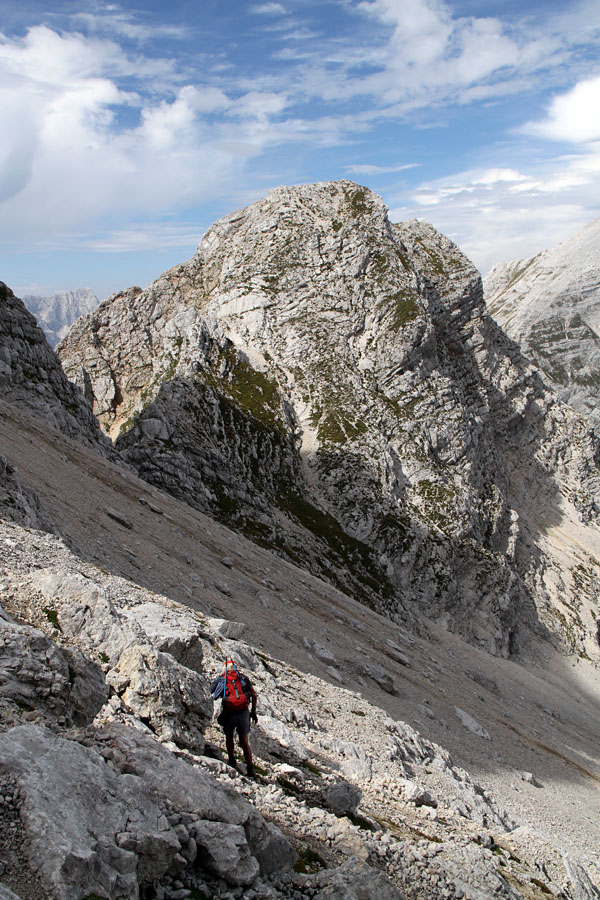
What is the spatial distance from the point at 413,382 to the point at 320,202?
1799 inches

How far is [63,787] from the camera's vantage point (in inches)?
316

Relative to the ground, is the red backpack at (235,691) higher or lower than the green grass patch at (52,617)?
lower

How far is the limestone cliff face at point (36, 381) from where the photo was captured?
50312mm

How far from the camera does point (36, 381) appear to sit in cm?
5284

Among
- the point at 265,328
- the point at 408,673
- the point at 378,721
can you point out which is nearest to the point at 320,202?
the point at 265,328

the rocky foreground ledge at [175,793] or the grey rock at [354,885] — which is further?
Result: the grey rock at [354,885]

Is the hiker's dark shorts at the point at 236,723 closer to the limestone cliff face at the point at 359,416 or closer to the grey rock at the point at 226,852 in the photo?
the grey rock at the point at 226,852

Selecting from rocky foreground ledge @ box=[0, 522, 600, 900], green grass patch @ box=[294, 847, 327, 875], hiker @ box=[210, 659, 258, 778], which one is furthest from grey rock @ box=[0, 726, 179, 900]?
hiker @ box=[210, 659, 258, 778]

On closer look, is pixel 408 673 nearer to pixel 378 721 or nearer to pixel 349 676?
pixel 349 676

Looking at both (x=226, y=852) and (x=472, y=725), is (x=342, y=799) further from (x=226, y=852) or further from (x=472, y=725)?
(x=472, y=725)

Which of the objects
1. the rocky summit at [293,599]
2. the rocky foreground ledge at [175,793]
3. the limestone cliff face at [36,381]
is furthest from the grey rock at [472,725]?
the limestone cliff face at [36,381]

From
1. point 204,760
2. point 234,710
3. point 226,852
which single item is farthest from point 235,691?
point 226,852

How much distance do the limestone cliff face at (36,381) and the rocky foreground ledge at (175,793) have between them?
32.2 metres

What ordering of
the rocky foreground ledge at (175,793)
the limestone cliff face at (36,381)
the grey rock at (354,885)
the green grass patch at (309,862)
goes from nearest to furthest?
the rocky foreground ledge at (175,793) < the grey rock at (354,885) < the green grass patch at (309,862) < the limestone cliff face at (36,381)
